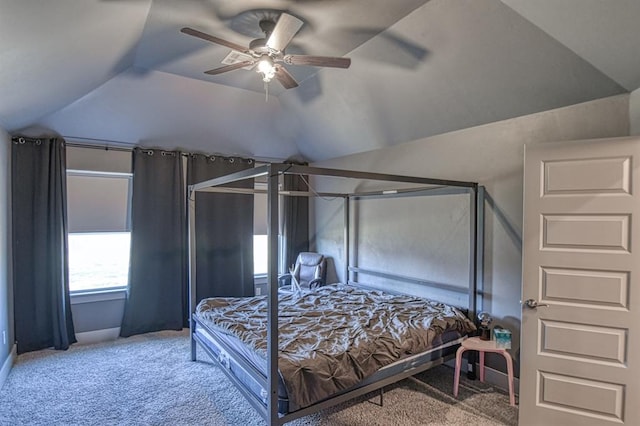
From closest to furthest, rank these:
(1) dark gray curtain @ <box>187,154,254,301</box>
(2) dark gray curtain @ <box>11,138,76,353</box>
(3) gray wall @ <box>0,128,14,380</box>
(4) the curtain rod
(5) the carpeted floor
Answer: (5) the carpeted floor < (3) gray wall @ <box>0,128,14,380</box> < (2) dark gray curtain @ <box>11,138,76,353</box> < (4) the curtain rod < (1) dark gray curtain @ <box>187,154,254,301</box>

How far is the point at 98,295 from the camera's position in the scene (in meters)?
4.37

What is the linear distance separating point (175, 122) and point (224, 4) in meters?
2.32

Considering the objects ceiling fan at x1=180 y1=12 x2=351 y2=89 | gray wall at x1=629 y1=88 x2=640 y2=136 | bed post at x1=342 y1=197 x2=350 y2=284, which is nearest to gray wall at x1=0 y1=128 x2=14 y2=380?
ceiling fan at x1=180 y1=12 x2=351 y2=89

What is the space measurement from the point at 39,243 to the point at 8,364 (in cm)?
122

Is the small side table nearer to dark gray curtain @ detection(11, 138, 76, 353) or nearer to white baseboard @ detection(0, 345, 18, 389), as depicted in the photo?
white baseboard @ detection(0, 345, 18, 389)

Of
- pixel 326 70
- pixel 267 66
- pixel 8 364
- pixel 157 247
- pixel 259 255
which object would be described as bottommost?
pixel 8 364

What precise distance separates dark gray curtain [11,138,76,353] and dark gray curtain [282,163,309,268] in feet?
9.30

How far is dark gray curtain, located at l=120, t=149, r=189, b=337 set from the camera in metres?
4.45

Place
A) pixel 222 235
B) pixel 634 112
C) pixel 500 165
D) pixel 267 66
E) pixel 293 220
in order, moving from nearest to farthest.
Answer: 1. pixel 634 112
2. pixel 267 66
3. pixel 500 165
4. pixel 222 235
5. pixel 293 220

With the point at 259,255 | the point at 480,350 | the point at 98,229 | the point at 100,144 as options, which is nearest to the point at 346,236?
the point at 259,255

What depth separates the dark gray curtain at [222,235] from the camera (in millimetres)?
4879

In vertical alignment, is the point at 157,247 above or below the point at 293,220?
below

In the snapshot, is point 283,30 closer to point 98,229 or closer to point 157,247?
point 157,247

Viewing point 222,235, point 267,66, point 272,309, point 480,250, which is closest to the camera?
point 272,309
